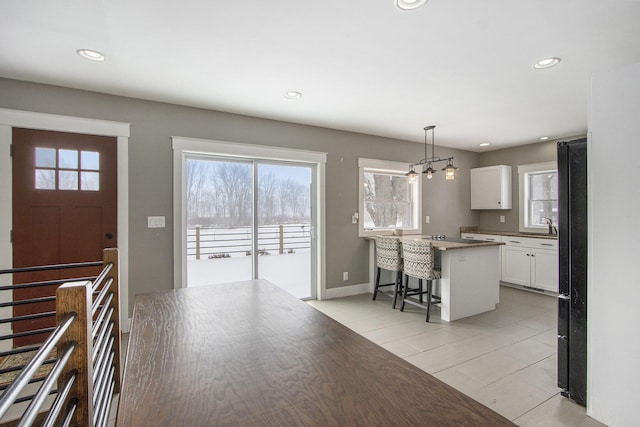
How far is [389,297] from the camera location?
4527 mm

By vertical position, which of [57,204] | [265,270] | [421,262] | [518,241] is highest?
[57,204]

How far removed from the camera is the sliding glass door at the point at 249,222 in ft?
12.0

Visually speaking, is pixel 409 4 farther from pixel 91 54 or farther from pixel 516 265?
pixel 516 265

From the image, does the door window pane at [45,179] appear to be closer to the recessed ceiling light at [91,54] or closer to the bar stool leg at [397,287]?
the recessed ceiling light at [91,54]

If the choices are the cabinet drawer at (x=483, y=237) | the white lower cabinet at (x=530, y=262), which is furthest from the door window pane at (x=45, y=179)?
the cabinet drawer at (x=483, y=237)

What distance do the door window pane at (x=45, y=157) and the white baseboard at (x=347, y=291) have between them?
351 cm

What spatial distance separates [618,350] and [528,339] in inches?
56.1

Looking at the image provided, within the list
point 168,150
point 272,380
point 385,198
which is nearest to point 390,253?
point 385,198

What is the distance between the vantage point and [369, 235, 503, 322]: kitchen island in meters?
3.51

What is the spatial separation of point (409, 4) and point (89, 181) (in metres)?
3.26

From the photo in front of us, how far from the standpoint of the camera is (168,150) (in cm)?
341

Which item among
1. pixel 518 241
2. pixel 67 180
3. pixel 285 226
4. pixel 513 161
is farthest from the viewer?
pixel 513 161

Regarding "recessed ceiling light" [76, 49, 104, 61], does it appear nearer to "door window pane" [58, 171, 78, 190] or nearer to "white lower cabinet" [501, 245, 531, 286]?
"door window pane" [58, 171, 78, 190]

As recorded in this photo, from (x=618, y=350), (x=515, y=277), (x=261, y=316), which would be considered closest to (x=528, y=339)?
(x=618, y=350)
